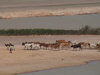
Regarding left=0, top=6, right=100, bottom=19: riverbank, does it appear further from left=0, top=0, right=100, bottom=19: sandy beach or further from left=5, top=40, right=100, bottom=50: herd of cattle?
left=5, top=40, right=100, bottom=50: herd of cattle

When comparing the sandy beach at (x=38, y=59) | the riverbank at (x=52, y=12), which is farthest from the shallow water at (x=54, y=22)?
the sandy beach at (x=38, y=59)

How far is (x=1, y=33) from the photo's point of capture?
5228cm

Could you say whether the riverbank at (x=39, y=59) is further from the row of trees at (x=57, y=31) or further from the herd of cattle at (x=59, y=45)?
the row of trees at (x=57, y=31)

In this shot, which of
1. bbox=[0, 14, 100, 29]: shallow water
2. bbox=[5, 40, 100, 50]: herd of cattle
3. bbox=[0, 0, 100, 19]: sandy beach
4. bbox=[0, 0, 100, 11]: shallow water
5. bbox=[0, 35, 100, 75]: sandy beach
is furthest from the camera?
bbox=[0, 0, 100, 11]: shallow water

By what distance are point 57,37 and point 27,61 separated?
12.9m

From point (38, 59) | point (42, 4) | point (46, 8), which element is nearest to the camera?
point (38, 59)

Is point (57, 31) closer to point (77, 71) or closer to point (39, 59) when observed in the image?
point (39, 59)

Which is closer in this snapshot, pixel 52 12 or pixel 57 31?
pixel 57 31

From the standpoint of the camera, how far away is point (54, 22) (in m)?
56.2

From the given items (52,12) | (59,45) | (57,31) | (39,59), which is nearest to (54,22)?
(57,31)

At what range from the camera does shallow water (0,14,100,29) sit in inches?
2137

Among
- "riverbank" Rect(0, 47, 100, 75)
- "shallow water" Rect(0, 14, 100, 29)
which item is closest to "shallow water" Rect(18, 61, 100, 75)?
"riverbank" Rect(0, 47, 100, 75)

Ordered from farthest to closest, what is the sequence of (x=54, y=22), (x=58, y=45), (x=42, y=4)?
1. (x=42, y=4)
2. (x=54, y=22)
3. (x=58, y=45)

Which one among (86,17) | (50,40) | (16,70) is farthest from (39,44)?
(86,17)
